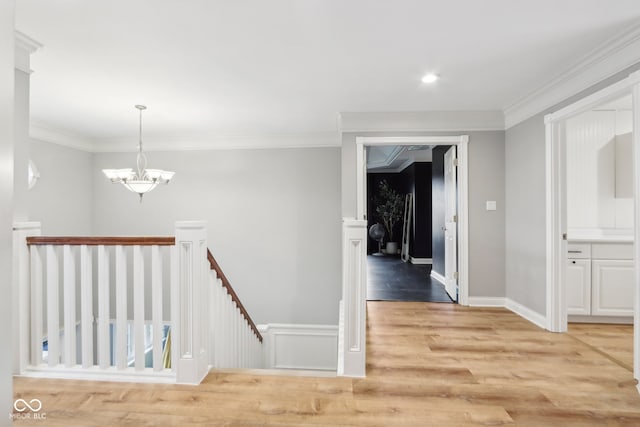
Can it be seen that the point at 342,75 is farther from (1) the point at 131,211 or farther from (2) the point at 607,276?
(1) the point at 131,211

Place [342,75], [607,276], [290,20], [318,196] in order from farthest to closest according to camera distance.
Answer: [318,196] < [607,276] < [342,75] < [290,20]

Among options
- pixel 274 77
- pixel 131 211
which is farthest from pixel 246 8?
pixel 131 211

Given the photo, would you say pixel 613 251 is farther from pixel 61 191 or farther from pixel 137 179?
pixel 61 191

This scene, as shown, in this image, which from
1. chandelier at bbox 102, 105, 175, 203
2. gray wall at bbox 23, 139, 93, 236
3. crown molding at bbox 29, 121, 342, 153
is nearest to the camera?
chandelier at bbox 102, 105, 175, 203

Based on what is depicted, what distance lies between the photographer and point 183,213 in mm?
5191

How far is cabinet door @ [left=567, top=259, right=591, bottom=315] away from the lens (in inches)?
128

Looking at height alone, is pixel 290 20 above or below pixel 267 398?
above

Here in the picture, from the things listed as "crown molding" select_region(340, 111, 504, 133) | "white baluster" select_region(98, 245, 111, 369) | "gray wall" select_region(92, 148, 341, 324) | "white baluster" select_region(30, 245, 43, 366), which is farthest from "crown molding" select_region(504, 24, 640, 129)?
"white baluster" select_region(30, 245, 43, 366)

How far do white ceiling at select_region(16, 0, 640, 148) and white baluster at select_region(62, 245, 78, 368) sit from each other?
151cm

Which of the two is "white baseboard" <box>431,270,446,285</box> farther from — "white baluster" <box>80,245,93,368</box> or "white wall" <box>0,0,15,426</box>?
"white wall" <box>0,0,15,426</box>

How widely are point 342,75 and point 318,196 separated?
7.80 ft

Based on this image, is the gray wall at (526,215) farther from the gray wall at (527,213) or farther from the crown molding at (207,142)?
the crown molding at (207,142)

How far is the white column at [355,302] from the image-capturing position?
216 cm

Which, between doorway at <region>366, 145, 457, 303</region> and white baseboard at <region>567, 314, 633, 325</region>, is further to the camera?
doorway at <region>366, 145, 457, 303</region>
